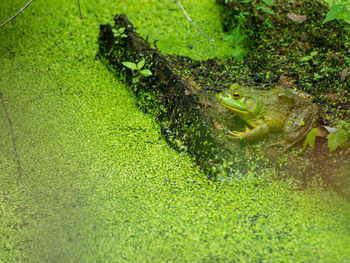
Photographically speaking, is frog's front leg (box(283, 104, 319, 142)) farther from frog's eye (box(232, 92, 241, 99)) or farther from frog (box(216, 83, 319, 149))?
frog's eye (box(232, 92, 241, 99))

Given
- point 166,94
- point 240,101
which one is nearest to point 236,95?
point 240,101

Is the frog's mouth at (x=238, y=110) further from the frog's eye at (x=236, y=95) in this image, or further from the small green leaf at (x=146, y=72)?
the small green leaf at (x=146, y=72)

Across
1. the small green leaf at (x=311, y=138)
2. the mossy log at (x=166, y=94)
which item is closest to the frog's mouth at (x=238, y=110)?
the mossy log at (x=166, y=94)

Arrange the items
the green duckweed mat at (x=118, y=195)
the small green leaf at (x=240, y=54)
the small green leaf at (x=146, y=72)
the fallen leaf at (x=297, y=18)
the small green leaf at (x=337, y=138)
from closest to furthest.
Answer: the green duckweed mat at (x=118, y=195), the small green leaf at (x=337, y=138), the small green leaf at (x=146, y=72), the small green leaf at (x=240, y=54), the fallen leaf at (x=297, y=18)

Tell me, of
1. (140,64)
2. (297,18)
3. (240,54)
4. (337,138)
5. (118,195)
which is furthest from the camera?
(297,18)

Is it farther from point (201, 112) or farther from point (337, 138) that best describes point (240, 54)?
point (337, 138)

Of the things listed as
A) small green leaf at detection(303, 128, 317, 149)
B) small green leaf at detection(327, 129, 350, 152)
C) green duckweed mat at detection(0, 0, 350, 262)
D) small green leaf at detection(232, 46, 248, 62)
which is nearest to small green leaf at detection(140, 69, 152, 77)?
green duckweed mat at detection(0, 0, 350, 262)
